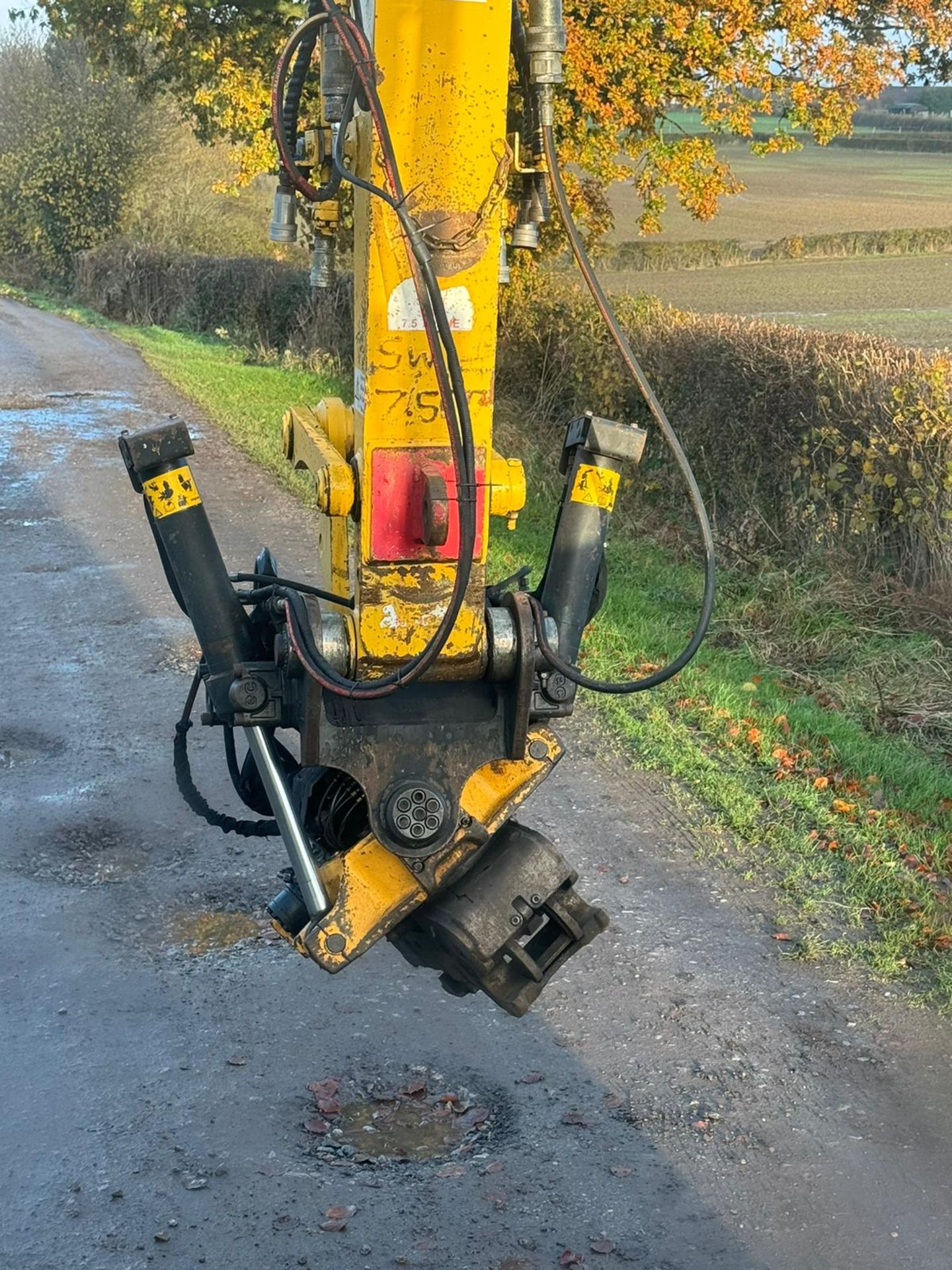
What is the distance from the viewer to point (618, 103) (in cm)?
1346

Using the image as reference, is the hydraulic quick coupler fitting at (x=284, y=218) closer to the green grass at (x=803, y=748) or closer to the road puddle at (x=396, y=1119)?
the road puddle at (x=396, y=1119)

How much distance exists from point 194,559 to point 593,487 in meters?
1.10

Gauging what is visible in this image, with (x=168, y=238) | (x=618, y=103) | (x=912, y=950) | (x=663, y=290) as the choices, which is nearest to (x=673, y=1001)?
(x=912, y=950)

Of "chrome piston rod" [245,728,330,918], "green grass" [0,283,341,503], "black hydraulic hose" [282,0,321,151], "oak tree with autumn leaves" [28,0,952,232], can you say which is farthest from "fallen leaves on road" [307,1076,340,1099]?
"oak tree with autumn leaves" [28,0,952,232]

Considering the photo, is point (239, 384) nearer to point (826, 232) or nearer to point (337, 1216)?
point (337, 1216)

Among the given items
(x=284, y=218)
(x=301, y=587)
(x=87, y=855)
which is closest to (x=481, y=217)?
(x=284, y=218)

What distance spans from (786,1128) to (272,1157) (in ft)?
4.88

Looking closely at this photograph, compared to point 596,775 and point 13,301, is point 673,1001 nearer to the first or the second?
point 596,775

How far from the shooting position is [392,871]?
3717 millimetres

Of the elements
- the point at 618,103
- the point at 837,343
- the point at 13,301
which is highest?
the point at 618,103

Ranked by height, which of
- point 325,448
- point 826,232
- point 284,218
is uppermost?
point 284,218

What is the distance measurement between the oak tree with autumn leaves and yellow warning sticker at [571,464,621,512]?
1018 cm

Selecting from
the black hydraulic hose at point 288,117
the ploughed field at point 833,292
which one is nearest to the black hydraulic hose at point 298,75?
the black hydraulic hose at point 288,117

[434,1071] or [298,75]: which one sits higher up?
[298,75]
